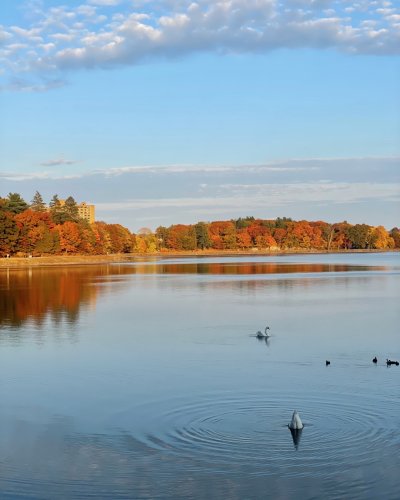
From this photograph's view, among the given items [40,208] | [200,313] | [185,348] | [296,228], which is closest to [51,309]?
[200,313]

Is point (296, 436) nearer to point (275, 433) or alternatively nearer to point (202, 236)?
point (275, 433)

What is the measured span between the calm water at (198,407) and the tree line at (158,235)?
5865 cm

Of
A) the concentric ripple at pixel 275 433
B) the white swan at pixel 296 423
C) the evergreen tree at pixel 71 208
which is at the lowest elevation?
the concentric ripple at pixel 275 433

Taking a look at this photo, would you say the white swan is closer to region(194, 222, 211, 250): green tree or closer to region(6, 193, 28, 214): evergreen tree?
region(6, 193, 28, 214): evergreen tree

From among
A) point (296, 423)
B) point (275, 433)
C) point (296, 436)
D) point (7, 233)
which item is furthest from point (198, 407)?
point (7, 233)

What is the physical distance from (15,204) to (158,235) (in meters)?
61.5

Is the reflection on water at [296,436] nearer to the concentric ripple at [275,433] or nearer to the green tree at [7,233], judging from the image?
the concentric ripple at [275,433]

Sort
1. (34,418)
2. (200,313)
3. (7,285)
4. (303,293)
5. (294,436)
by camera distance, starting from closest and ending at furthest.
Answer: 1. (294,436)
2. (34,418)
3. (200,313)
4. (303,293)
5. (7,285)

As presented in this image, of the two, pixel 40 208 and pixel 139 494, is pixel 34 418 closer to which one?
pixel 139 494

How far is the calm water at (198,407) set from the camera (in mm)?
8828

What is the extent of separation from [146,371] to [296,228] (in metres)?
158

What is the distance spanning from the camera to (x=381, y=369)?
15742 mm

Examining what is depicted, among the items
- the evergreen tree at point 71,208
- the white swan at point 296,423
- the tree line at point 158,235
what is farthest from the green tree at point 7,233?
the white swan at point 296,423

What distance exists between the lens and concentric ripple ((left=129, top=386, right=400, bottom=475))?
9469 millimetres
